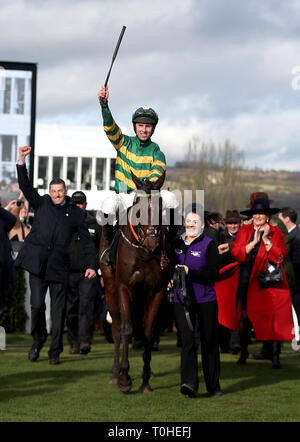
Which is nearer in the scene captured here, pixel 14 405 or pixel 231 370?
pixel 14 405

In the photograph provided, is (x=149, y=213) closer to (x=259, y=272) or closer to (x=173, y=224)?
(x=173, y=224)

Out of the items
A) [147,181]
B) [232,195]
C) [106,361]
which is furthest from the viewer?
[232,195]

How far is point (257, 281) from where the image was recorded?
1254 cm

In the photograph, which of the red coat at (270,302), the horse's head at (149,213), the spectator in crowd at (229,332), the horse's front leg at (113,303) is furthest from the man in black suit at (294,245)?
the horse's head at (149,213)

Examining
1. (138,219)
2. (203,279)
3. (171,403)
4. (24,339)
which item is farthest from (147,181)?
(24,339)

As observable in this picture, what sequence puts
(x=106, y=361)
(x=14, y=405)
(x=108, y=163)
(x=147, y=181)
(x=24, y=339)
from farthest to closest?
(x=108, y=163) < (x=24, y=339) < (x=106, y=361) < (x=147, y=181) < (x=14, y=405)

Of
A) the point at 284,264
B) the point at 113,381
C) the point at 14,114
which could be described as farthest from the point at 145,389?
the point at 14,114

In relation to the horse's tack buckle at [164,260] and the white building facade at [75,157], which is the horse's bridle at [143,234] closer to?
the horse's tack buckle at [164,260]

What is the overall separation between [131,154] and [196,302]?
1866 mm

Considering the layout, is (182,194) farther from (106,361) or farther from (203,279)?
(106,361)

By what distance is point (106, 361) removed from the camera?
13.2 m

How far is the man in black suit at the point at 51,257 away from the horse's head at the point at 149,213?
2.82 metres
